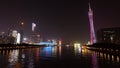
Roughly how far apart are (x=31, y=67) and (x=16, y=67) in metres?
1.99

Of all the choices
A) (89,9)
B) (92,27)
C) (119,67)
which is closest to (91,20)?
(92,27)

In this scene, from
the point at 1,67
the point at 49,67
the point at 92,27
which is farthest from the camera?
the point at 92,27

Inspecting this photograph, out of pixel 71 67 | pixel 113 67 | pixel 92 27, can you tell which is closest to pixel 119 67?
pixel 113 67

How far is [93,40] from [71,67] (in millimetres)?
115455

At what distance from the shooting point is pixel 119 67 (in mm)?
28828

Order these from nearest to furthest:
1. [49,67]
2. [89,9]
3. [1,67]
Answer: [1,67] < [49,67] < [89,9]

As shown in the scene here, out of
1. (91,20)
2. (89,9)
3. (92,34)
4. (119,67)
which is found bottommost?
(119,67)

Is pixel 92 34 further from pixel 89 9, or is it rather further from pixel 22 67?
pixel 22 67

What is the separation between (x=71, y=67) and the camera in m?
28.7

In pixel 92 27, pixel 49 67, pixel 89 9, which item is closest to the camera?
pixel 49 67

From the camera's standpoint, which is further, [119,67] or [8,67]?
[119,67]

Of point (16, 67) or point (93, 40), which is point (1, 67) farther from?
point (93, 40)

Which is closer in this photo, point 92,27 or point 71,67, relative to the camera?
point 71,67

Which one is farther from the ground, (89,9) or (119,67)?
(89,9)
